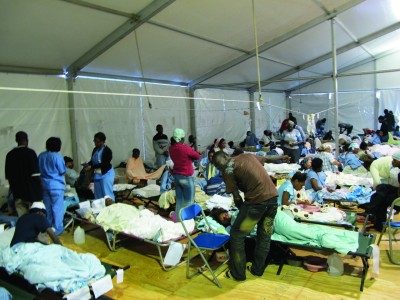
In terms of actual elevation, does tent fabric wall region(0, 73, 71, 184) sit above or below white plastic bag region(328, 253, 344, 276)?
above

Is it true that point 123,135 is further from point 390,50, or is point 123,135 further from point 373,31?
point 390,50

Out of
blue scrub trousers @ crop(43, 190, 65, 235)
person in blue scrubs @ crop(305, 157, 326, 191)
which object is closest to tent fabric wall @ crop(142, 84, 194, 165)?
blue scrub trousers @ crop(43, 190, 65, 235)

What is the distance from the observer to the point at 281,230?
132 inches

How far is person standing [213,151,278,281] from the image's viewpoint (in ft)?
10.1

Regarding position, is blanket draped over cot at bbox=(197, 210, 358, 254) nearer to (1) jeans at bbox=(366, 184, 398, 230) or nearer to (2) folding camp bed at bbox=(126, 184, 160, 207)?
(1) jeans at bbox=(366, 184, 398, 230)

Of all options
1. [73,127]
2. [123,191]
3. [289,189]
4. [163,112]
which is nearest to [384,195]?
[289,189]

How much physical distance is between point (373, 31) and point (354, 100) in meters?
4.53

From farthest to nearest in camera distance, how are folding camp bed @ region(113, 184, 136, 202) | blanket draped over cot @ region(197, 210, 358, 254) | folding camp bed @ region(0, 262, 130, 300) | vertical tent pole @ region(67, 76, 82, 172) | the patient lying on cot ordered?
vertical tent pole @ region(67, 76, 82, 172) < the patient lying on cot < folding camp bed @ region(113, 184, 136, 202) < blanket draped over cot @ region(197, 210, 358, 254) < folding camp bed @ region(0, 262, 130, 300)

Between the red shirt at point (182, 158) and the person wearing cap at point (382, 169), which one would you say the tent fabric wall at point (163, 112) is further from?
the person wearing cap at point (382, 169)

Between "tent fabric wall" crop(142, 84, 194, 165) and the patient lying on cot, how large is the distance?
5.04 feet

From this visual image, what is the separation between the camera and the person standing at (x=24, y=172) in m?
4.01

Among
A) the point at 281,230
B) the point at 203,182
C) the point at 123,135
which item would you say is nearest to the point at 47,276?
the point at 281,230

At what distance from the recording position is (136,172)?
22.2 ft

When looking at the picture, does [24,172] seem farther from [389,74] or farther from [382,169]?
[389,74]
